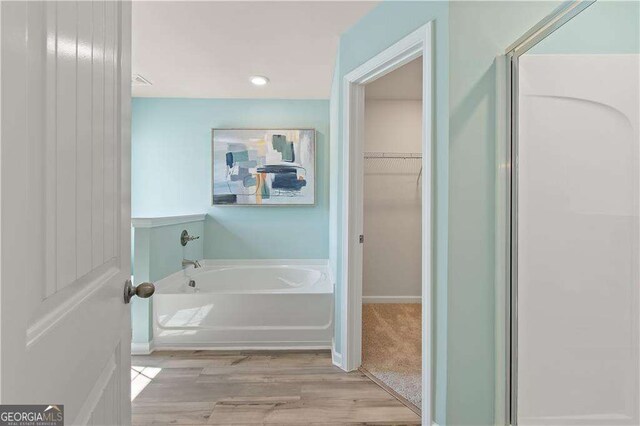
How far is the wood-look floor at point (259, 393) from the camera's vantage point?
1853 mm

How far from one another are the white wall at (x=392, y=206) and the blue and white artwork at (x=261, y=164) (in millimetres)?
726

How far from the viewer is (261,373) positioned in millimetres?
2320

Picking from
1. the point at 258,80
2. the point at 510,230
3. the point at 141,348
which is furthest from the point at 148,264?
the point at 510,230

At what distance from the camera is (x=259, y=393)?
2082 millimetres

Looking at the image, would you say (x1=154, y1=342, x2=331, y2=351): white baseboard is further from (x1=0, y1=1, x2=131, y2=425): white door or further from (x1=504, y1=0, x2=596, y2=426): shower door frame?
(x1=0, y1=1, x2=131, y2=425): white door

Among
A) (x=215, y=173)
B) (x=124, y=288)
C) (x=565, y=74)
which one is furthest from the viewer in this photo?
(x=215, y=173)

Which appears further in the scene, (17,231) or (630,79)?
(630,79)

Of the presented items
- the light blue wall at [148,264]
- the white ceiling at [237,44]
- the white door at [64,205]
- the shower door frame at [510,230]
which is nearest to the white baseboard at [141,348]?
the light blue wall at [148,264]

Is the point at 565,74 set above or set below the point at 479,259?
above

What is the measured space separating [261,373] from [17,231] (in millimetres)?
2205

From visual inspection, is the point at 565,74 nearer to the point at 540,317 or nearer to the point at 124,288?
the point at 540,317

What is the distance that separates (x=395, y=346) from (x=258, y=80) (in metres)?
2.67

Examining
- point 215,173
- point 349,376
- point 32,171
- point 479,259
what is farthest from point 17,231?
point 215,173

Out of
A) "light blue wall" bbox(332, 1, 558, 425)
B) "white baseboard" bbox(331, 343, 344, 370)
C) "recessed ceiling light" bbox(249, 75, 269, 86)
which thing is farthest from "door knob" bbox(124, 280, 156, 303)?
"recessed ceiling light" bbox(249, 75, 269, 86)
